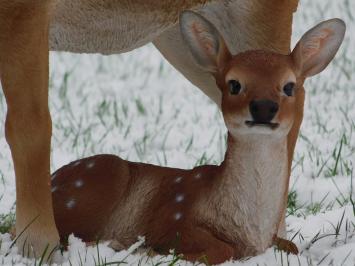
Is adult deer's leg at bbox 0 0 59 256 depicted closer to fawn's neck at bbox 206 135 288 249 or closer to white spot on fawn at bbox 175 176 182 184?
white spot on fawn at bbox 175 176 182 184

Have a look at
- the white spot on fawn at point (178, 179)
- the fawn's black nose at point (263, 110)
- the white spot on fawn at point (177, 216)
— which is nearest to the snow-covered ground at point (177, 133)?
the white spot on fawn at point (177, 216)

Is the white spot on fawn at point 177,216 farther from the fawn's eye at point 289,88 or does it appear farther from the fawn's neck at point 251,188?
the fawn's eye at point 289,88

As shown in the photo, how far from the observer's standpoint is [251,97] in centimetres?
432

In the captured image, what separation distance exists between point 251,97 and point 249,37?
116 centimetres

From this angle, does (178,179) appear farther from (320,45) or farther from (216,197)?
(320,45)

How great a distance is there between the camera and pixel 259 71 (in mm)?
4438

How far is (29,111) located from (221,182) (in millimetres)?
831

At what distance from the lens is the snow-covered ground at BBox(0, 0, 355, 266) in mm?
4859

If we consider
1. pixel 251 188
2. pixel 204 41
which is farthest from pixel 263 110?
pixel 204 41

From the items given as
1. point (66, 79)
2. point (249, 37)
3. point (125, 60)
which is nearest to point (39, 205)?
point (249, 37)

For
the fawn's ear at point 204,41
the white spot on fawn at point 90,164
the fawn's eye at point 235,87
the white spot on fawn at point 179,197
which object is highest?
the fawn's ear at point 204,41

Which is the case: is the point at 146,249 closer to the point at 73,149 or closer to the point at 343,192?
the point at 343,192

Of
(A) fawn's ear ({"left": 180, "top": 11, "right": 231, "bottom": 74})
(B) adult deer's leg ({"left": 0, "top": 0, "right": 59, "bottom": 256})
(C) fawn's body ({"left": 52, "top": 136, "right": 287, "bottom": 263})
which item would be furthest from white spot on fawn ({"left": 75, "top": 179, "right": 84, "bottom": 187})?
(A) fawn's ear ({"left": 180, "top": 11, "right": 231, "bottom": 74})

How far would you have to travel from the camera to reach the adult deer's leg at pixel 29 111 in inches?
176
